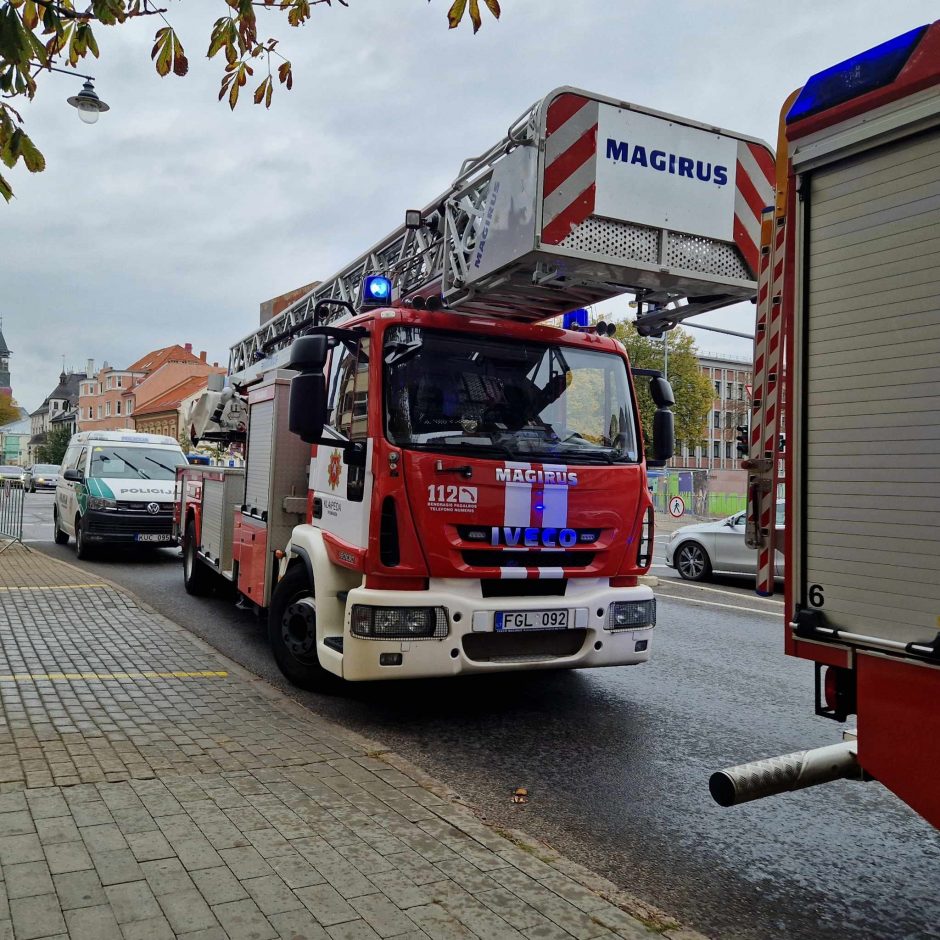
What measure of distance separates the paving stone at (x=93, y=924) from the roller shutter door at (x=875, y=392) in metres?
2.54

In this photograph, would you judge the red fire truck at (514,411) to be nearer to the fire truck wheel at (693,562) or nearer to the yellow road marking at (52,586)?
the yellow road marking at (52,586)

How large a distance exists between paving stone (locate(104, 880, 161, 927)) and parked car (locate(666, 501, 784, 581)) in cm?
1165

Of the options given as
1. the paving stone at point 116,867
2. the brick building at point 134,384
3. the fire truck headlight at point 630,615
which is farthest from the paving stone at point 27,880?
the brick building at point 134,384

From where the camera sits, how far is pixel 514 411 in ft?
19.3

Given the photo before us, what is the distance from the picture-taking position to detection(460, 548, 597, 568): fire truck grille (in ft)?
18.1

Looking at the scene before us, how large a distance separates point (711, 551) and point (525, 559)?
9.23 meters

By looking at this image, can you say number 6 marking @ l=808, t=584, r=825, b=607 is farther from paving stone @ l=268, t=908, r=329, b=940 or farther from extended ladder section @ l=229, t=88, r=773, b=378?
extended ladder section @ l=229, t=88, r=773, b=378

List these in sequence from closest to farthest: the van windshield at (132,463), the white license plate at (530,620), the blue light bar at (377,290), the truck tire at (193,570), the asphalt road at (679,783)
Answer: the asphalt road at (679,783) → the white license plate at (530,620) → the blue light bar at (377,290) → the truck tire at (193,570) → the van windshield at (132,463)

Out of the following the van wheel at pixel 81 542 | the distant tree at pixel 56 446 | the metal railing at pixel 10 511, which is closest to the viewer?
the van wheel at pixel 81 542

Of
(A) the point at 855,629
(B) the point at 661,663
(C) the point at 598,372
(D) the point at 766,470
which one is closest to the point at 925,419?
(A) the point at 855,629

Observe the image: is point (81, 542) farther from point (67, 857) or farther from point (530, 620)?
point (67, 857)

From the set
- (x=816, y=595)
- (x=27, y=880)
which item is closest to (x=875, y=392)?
(x=816, y=595)

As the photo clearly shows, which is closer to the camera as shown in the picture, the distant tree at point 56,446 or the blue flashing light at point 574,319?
the blue flashing light at point 574,319

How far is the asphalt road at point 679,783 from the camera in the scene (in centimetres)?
347
